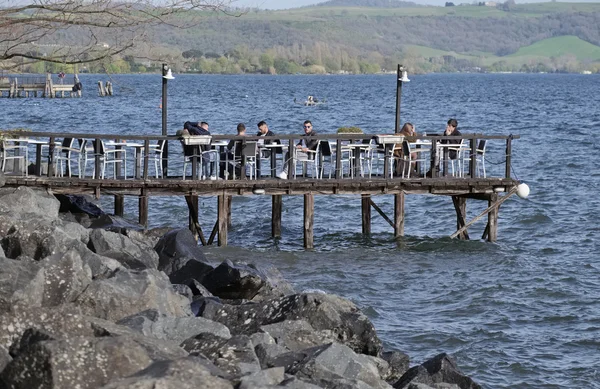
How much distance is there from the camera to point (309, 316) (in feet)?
42.5

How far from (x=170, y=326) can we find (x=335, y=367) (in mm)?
1674

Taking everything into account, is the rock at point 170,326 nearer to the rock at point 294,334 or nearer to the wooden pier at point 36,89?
the rock at point 294,334

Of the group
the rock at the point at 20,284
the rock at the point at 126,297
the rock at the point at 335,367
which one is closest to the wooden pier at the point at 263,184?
the rock at the point at 126,297

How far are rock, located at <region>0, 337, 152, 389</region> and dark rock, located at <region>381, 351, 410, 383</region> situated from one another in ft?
16.1

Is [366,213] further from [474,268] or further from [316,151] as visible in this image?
[474,268]

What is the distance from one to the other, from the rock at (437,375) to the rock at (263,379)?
107 inches

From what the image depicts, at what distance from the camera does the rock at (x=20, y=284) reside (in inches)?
393

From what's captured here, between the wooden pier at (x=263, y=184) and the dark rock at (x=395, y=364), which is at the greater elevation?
the wooden pier at (x=263, y=184)

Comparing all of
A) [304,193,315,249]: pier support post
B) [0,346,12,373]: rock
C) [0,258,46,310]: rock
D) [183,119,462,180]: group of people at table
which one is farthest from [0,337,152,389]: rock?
[304,193,315,249]: pier support post

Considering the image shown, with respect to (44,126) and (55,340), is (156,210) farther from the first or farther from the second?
(44,126)

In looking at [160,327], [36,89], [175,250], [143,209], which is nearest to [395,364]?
[160,327]

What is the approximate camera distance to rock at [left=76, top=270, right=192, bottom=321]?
435 inches

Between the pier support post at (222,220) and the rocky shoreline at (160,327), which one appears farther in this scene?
the pier support post at (222,220)

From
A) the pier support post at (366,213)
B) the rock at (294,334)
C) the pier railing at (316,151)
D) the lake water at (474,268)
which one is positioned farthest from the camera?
the pier support post at (366,213)
